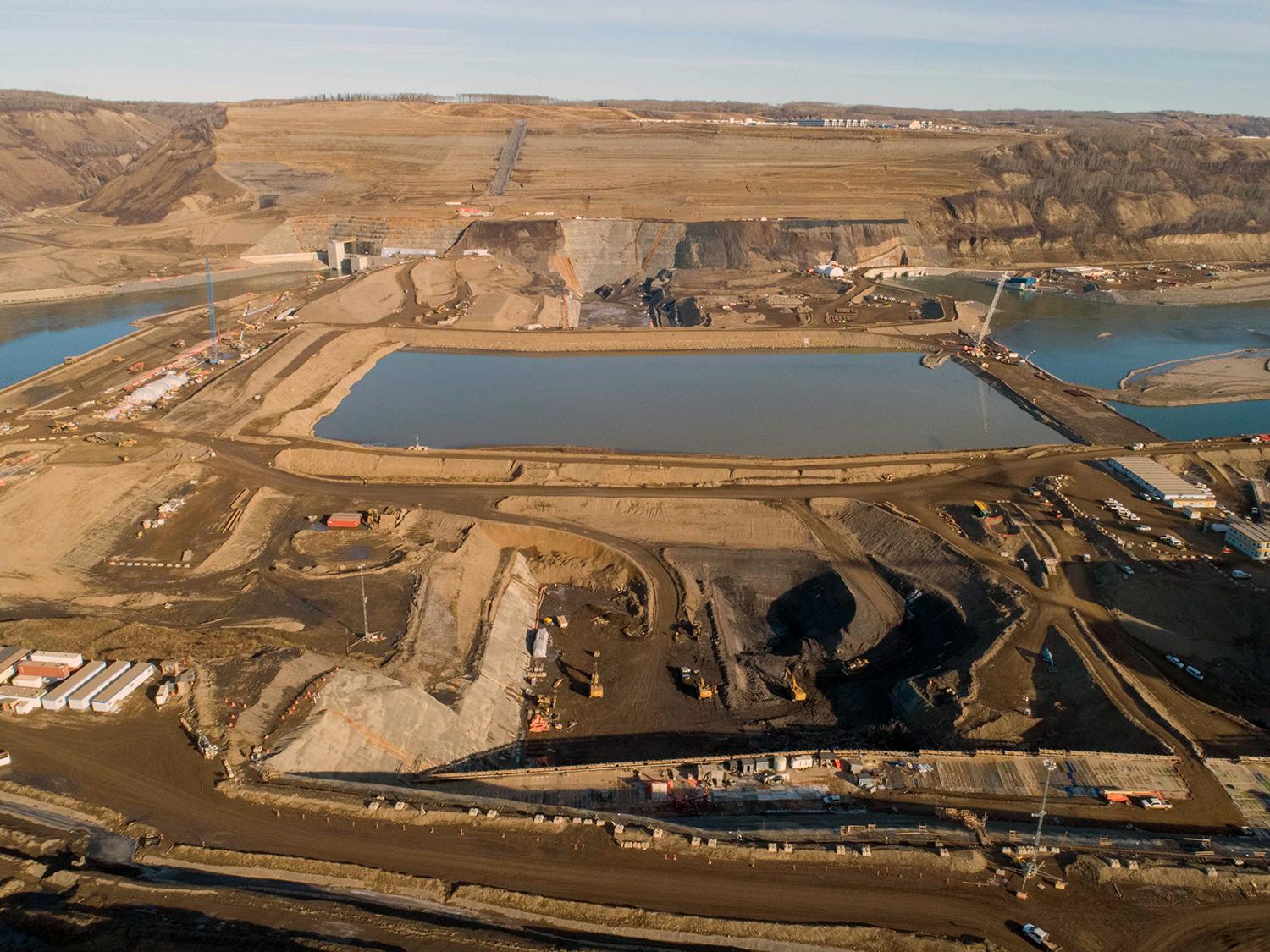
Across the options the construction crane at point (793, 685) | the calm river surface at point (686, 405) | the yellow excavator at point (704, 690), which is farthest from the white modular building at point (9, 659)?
the construction crane at point (793, 685)

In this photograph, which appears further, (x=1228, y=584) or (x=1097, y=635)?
(x=1228, y=584)

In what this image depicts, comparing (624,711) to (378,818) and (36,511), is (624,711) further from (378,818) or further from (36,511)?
(36,511)

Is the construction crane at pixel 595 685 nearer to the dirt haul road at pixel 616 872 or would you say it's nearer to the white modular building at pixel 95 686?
the dirt haul road at pixel 616 872

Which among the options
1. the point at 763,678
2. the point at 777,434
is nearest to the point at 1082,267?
the point at 777,434

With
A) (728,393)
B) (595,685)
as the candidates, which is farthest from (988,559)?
(728,393)

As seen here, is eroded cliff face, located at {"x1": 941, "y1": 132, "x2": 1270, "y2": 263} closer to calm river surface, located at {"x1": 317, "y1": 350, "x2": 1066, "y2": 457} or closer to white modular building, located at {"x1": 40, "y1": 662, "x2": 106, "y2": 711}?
calm river surface, located at {"x1": 317, "y1": 350, "x2": 1066, "y2": 457}

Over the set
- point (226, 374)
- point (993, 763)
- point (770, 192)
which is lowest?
point (993, 763)
